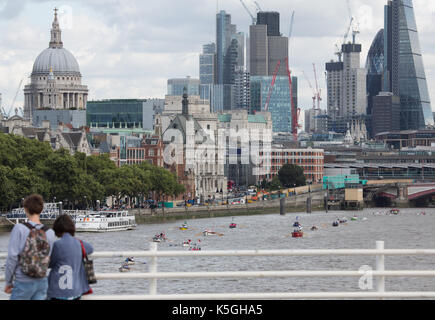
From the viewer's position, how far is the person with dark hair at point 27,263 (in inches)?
468

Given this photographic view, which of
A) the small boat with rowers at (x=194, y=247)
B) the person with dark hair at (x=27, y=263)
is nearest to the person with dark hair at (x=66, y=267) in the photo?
the person with dark hair at (x=27, y=263)

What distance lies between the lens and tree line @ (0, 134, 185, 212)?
282 ft

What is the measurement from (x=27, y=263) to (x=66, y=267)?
1.48 feet

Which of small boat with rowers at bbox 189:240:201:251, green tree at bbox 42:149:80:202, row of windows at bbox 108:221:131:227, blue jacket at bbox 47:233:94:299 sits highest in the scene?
green tree at bbox 42:149:80:202

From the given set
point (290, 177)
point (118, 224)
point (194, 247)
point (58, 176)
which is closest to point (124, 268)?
point (194, 247)

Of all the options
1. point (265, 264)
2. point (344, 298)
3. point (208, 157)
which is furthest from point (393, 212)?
point (344, 298)

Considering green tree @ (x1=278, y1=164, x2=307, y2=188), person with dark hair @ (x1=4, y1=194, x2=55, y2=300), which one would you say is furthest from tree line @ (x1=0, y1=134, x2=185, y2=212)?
person with dark hair @ (x1=4, y1=194, x2=55, y2=300)

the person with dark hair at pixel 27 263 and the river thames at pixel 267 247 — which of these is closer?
the person with dark hair at pixel 27 263

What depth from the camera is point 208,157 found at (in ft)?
562

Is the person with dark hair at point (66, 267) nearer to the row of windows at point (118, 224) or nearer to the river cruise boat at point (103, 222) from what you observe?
the river cruise boat at point (103, 222)

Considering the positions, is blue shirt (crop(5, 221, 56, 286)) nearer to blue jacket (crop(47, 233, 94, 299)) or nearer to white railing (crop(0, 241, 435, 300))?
blue jacket (crop(47, 233, 94, 299))

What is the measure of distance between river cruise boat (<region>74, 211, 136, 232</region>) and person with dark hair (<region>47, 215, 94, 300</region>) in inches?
2730

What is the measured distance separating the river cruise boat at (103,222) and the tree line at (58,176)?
198 inches
